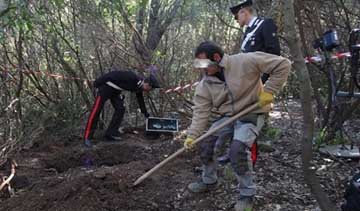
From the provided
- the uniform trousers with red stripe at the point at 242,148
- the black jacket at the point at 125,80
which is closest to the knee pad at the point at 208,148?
the uniform trousers with red stripe at the point at 242,148

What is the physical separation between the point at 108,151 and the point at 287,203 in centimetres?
276

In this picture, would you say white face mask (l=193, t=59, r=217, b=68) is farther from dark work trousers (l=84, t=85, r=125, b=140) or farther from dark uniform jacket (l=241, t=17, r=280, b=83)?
dark work trousers (l=84, t=85, r=125, b=140)

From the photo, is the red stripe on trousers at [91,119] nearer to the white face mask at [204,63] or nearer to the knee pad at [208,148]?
the knee pad at [208,148]

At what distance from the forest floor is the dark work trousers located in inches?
30.3

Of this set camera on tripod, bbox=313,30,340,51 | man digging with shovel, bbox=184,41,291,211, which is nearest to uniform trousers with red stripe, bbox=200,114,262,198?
man digging with shovel, bbox=184,41,291,211

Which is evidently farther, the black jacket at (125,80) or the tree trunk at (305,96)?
the black jacket at (125,80)

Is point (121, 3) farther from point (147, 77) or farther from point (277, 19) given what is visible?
point (277, 19)

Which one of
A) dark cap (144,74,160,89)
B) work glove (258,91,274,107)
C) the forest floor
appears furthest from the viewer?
dark cap (144,74,160,89)

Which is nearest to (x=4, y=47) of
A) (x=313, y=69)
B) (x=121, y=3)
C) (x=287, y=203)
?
(x=121, y=3)

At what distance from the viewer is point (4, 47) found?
7086 millimetres

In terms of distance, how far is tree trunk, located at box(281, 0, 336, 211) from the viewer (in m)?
3.39

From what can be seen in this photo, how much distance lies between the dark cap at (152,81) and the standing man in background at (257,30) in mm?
2262

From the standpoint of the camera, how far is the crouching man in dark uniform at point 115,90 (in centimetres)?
674

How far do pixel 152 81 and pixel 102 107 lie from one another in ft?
2.80
